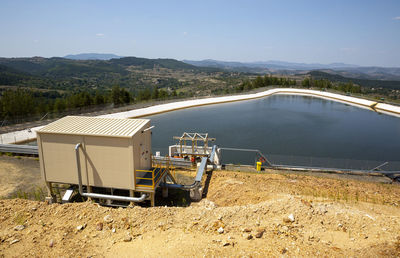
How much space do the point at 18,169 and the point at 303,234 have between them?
15.8 metres

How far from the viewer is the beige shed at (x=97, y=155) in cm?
1021

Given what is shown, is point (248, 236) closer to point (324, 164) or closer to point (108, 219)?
point (108, 219)

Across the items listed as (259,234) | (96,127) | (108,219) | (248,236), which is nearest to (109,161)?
(96,127)

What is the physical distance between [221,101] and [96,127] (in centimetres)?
4169

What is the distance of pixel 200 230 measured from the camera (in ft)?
24.3

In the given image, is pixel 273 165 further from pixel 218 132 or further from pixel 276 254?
pixel 218 132

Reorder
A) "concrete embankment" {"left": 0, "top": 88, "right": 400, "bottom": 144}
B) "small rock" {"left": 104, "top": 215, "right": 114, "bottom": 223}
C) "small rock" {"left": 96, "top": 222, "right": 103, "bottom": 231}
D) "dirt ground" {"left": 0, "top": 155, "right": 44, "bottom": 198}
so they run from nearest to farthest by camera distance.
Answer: "small rock" {"left": 96, "top": 222, "right": 103, "bottom": 231} < "small rock" {"left": 104, "top": 215, "right": 114, "bottom": 223} < "dirt ground" {"left": 0, "top": 155, "right": 44, "bottom": 198} < "concrete embankment" {"left": 0, "top": 88, "right": 400, "bottom": 144}

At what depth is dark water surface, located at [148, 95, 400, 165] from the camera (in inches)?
907

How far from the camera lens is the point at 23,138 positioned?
22.4 m

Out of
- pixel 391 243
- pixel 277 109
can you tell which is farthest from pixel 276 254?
pixel 277 109

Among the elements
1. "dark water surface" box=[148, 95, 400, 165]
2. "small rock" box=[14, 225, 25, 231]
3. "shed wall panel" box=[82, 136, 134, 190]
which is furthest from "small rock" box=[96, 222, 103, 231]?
"dark water surface" box=[148, 95, 400, 165]

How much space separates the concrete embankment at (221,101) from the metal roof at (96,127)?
13.8 m

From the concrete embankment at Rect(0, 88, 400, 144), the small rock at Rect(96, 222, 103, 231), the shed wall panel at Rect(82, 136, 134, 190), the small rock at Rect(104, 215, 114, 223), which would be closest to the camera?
the small rock at Rect(96, 222, 103, 231)

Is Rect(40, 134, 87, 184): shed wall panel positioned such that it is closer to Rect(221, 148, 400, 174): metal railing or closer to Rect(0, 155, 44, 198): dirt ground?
Rect(0, 155, 44, 198): dirt ground
